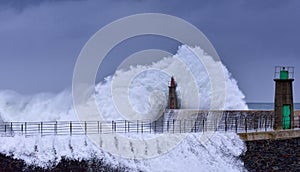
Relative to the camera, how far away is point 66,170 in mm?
17781

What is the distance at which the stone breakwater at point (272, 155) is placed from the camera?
2081 centimetres

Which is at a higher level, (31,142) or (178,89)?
(178,89)

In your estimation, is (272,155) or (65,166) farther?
(272,155)

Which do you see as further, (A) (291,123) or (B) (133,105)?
(B) (133,105)

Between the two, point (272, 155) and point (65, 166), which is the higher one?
point (272, 155)

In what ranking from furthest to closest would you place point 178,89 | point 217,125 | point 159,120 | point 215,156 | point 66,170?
point 178,89, point 159,120, point 217,125, point 215,156, point 66,170

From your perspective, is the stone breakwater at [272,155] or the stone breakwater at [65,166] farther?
the stone breakwater at [272,155]

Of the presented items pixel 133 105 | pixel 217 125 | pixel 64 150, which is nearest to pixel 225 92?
pixel 133 105

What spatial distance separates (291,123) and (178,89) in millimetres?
9542

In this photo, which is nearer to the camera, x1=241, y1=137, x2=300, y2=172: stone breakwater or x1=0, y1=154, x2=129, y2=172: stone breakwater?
x1=0, y1=154, x2=129, y2=172: stone breakwater

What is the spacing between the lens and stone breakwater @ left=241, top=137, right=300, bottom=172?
20.8 meters

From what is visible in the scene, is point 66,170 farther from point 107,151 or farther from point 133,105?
point 133,105

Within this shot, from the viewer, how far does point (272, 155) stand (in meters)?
21.3

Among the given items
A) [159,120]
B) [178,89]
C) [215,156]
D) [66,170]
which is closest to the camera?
[66,170]
